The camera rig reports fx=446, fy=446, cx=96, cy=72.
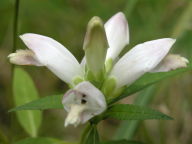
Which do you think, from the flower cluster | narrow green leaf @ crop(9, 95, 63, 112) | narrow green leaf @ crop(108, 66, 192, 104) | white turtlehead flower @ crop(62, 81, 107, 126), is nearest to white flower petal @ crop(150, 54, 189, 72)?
the flower cluster

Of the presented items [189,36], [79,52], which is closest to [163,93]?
[189,36]

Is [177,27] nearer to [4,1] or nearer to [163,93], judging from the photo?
[163,93]

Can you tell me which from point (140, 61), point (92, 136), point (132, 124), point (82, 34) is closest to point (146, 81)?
point (140, 61)

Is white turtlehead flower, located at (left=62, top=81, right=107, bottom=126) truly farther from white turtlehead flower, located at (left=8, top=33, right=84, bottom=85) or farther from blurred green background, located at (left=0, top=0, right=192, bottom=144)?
blurred green background, located at (left=0, top=0, right=192, bottom=144)

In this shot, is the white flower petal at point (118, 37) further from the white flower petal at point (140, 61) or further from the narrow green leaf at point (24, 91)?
the narrow green leaf at point (24, 91)

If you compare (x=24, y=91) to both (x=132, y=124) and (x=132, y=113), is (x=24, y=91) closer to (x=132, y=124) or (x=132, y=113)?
(x=132, y=124)
